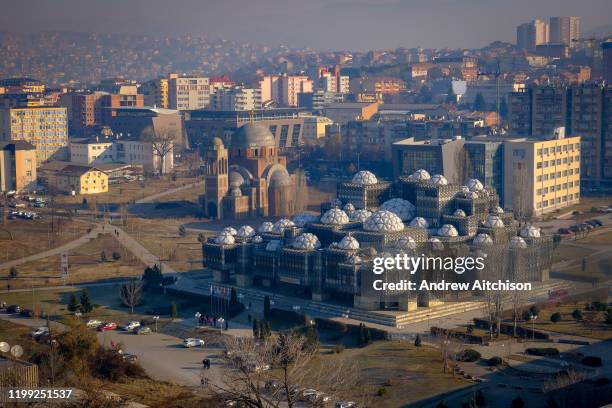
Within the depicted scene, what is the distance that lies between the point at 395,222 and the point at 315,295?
3.85 m

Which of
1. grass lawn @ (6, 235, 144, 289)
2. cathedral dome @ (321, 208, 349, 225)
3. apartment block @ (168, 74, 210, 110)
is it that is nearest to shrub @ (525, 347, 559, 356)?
cathedral dome @ (321, 208, 349, 225)

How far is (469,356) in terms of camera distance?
33.3 m

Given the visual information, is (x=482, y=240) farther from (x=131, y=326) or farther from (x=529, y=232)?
(x=131, y=326)

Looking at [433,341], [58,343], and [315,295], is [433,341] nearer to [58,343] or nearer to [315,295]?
[315,295]

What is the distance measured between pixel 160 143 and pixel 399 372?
51.2 meters

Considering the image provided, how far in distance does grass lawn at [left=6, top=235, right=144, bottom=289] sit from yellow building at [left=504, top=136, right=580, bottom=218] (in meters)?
19.6

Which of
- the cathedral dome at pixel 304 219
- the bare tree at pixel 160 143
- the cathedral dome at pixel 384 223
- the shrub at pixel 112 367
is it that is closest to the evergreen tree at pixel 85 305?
the shrub at pixel 112 367

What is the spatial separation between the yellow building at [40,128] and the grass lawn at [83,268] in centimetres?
3513

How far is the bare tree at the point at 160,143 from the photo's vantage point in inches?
3120

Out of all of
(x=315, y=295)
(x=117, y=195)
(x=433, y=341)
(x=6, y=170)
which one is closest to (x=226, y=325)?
(x=315, y=295)

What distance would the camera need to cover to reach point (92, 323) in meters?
39.0

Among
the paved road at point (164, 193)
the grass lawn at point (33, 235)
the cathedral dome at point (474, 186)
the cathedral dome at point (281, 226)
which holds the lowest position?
the grass lawn at point (33, 235)

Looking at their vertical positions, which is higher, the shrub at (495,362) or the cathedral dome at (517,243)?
the cathedral dome at (517,243)

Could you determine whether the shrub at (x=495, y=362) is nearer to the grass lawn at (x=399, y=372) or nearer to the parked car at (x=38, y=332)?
the grass lawn at (x=399, y=372)
